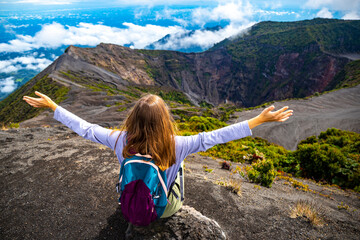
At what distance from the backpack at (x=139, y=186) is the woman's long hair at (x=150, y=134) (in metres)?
0.10

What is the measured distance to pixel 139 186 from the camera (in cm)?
230

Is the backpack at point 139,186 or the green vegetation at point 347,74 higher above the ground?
the green vegetation at point 347,74

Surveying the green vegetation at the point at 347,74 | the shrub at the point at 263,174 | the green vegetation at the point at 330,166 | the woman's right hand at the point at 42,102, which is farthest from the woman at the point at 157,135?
the green vegetation at the point at 347,74

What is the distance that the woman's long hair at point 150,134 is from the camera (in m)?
2.34

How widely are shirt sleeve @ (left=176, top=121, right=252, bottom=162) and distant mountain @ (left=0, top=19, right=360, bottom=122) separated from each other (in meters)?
49.1

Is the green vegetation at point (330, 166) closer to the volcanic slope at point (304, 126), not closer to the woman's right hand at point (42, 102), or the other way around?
the woman's right hand at point (42, 102)

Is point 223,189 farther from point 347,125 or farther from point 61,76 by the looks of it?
point 61,76

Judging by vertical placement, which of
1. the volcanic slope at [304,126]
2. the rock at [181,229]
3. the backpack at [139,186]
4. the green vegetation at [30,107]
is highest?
the backpack at [139,186]

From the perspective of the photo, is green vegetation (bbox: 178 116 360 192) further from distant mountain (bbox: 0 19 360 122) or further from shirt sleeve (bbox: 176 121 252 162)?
distant mountain (bbox: 0 19 360 122)

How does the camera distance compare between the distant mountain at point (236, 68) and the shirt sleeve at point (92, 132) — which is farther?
the distant mountain at point (236, 68)

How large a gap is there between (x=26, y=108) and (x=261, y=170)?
50666 mm

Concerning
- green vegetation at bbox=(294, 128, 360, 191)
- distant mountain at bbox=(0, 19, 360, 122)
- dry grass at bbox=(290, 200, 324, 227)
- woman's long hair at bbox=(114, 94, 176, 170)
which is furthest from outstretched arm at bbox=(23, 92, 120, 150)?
distant mountain at bbox=(0, 19, 360, 122)

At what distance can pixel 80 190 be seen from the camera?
5816 millimetres

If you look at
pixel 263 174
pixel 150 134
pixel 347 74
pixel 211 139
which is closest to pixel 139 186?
pixel 150 134
